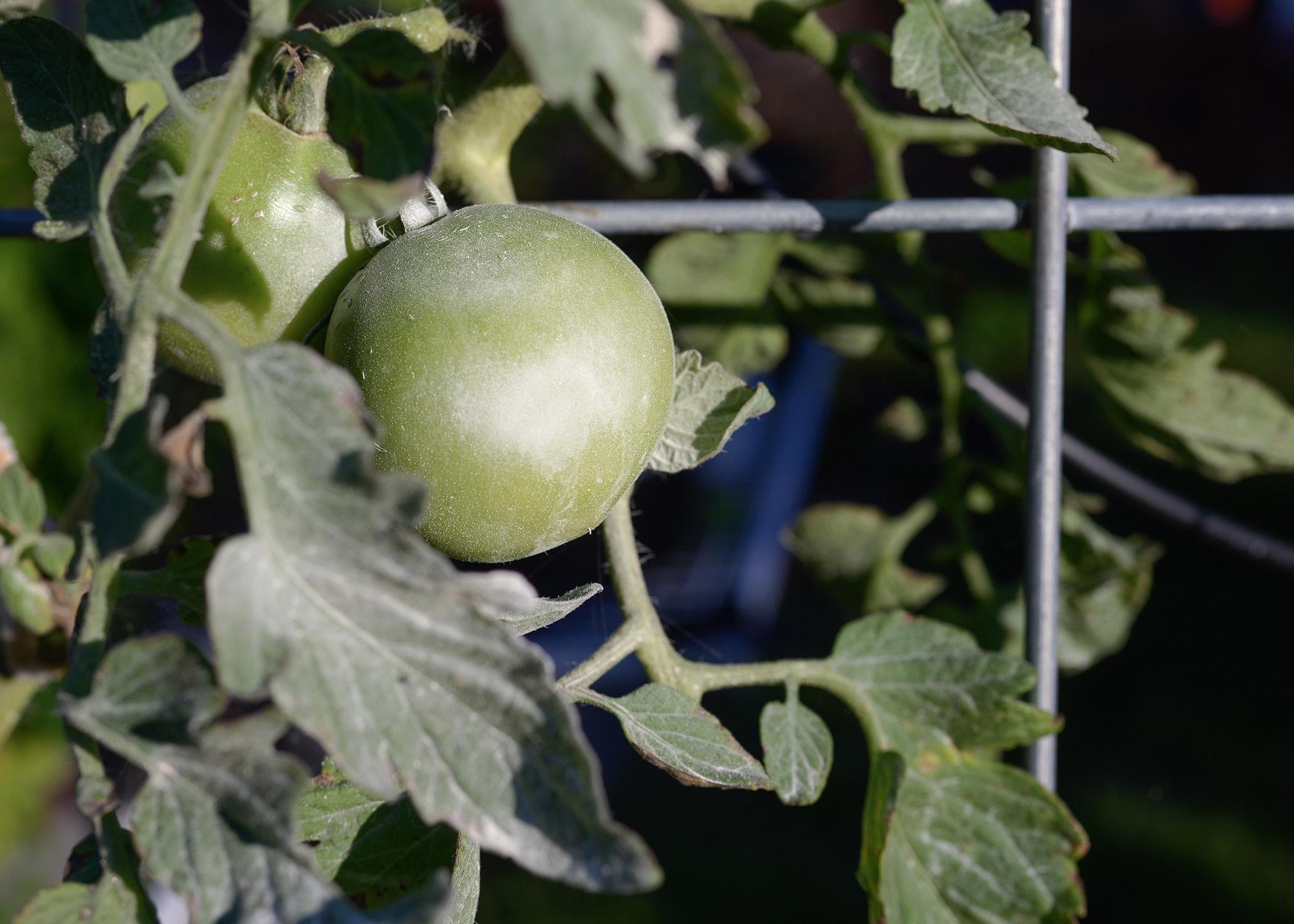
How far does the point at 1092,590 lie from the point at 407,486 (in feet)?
2.25

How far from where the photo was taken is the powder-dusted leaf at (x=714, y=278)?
2.81 feet

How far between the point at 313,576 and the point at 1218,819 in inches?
66.1

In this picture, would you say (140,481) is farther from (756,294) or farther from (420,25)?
(756,294)

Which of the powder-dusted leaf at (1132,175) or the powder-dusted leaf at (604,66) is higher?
the powder-dusted leaf at (604,66)

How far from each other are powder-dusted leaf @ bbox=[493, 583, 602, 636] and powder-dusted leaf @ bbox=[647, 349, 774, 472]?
0.09 metres

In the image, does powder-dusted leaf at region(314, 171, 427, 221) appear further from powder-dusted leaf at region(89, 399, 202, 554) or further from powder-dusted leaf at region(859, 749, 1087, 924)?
powder-dusted leaf at region(859, 749, 1087, 924)

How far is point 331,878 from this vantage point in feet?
1.36

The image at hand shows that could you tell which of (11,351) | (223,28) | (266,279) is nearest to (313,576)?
(266,279)

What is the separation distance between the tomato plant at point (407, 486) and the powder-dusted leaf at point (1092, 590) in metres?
0.33

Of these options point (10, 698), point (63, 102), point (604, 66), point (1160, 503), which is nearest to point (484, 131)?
point (63, 102)

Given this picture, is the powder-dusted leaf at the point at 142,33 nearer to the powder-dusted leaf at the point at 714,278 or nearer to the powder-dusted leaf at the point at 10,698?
the powder-dusted leaf at the point at 10,698

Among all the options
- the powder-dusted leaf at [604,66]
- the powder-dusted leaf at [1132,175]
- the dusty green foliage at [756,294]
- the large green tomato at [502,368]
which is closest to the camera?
the powder-dusted leaf at [604,66]

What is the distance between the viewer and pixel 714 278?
86 cm

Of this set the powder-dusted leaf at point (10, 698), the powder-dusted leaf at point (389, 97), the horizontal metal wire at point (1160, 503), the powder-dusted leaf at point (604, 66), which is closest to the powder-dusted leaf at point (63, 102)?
the powder-dusted leaf at point (389, 97)
